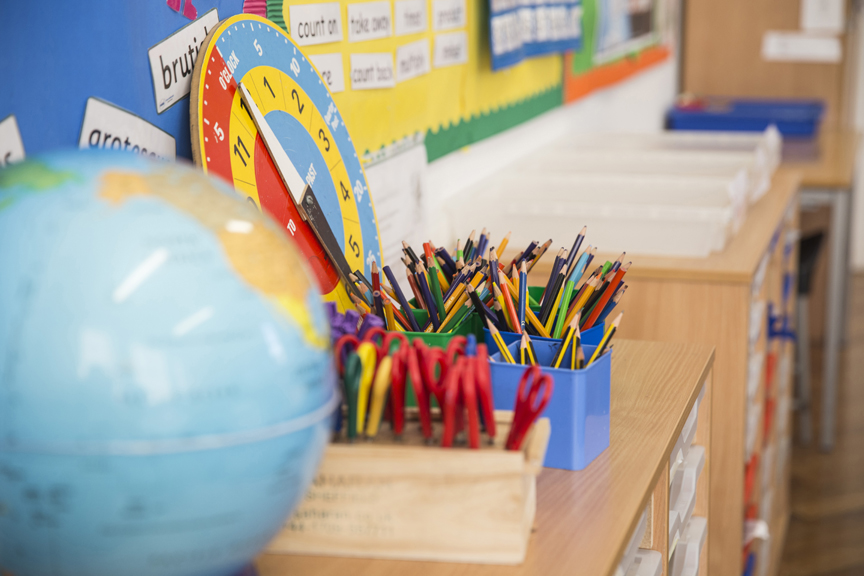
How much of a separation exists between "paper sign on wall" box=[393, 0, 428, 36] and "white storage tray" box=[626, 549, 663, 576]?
2.58 ft

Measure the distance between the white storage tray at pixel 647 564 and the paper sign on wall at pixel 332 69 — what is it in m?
0.61

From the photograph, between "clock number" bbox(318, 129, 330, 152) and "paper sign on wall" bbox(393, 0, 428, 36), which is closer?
"clock number" bbox(318, 129, 330, 152)

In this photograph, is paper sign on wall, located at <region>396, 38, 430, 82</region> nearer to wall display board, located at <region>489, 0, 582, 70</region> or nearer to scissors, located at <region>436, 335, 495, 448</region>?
wall display board, located at <region>489, 0, 582, 70</region>

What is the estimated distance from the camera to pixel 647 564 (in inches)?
31.4

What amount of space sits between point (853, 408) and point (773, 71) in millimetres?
1524

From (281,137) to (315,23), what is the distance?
226mm

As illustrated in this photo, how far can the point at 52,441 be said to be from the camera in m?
0.40

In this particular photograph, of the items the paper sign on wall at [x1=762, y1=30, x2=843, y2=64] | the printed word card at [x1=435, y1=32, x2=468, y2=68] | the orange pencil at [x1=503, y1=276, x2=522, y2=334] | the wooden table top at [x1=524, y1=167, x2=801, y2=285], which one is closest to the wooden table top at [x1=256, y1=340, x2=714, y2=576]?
the orange pencil at [x1=503, y1=276, x2=522, y2=334]

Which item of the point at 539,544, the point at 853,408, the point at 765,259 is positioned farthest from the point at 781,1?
the point at 539,544

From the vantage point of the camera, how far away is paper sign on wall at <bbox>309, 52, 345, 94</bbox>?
3.40ft

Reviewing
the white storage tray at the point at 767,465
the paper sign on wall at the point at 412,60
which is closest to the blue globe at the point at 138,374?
the paper sign on wall at the point at 412,60

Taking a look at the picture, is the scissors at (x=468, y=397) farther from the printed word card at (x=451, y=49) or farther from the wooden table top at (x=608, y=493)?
the printed word card at (x=451, y=49)

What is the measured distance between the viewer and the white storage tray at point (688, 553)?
99 cm

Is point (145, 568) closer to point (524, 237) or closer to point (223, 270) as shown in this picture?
point (223, 270)
